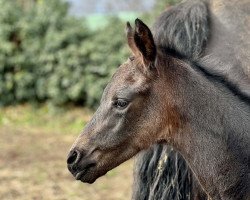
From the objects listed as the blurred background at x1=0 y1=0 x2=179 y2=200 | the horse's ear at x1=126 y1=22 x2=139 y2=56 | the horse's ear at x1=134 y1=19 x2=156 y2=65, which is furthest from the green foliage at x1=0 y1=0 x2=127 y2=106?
the horse's ear at x1=134 y1=19 x2=156 y2=65

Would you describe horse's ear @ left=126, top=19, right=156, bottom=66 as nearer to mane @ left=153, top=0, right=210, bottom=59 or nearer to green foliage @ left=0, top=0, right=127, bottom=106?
mane @ left=153, top=0, right=210, bottom=59

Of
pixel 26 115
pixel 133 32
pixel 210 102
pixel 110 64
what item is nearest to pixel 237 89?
pixel 210 102

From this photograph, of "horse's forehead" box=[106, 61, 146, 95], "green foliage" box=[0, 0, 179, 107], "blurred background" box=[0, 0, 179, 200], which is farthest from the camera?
"green foliage" box=[0, 0, 179, 107]

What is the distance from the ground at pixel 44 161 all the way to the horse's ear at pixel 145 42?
4.09 m

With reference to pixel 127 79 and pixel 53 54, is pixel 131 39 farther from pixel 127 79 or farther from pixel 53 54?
pixel 53 54

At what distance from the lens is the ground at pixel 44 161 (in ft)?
25.6

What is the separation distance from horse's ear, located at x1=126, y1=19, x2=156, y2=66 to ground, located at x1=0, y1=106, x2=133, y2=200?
4.06 metres

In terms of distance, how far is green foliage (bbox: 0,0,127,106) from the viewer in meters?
12.3

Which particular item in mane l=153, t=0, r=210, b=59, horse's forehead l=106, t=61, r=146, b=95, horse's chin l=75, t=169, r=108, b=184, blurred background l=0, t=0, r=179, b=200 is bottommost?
horse's chin l=75, t=169, r=108, b=184

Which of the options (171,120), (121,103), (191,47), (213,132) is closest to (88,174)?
(121,103)

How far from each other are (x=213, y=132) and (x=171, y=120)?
0.22m

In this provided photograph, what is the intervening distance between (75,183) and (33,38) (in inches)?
211

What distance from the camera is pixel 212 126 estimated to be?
11.9 ft

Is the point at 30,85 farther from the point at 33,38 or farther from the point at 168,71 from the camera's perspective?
the point at 168,71
